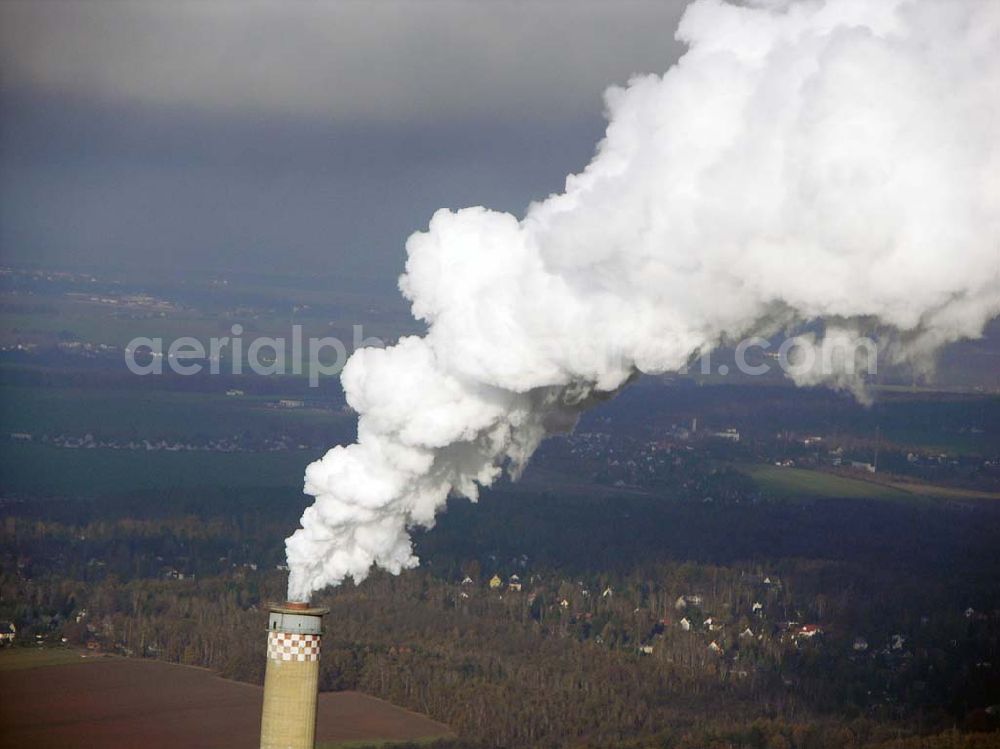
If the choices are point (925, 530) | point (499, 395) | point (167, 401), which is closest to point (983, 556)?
point (925, 530)

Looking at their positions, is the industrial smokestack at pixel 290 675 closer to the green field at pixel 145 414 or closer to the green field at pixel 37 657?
the green field at pixel 37 657

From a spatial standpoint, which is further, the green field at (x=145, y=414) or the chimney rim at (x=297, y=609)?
the green field at (x=145, y=414)

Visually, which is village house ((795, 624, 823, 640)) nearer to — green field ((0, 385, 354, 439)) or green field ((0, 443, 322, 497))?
green field ((0, 443, 322, 497))

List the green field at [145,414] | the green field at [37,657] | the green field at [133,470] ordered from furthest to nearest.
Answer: the green field at [145,414]
the green field at [133,470]
the green field at [37,657]

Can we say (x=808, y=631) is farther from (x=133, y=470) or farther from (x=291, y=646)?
(x=133, y=470)

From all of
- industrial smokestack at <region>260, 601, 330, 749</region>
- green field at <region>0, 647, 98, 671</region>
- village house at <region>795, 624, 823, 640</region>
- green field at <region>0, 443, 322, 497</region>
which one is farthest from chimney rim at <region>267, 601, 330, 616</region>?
green field at <region>0, 443, 322, 497</region>

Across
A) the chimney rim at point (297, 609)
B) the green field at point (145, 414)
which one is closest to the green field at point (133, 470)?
the green field at point (145, 414)

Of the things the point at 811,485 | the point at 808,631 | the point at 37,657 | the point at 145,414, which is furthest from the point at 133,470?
the point at 808,631
